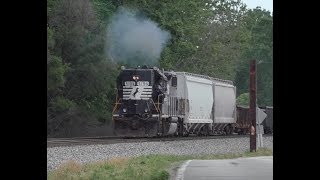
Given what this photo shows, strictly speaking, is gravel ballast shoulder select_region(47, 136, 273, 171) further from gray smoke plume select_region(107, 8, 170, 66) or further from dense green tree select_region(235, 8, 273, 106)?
dense green tree select_region(235, 8, 273, 106)

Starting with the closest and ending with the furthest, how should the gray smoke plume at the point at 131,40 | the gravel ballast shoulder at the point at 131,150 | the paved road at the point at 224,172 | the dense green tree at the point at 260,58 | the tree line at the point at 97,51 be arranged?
the paved road at the point at 224,172, the gravel ballast shoulder at the point at 131,150, the tree line at the point at 97,51, the gray smoke plume at the point at 131,40, the dense green tree at the point at 260,58

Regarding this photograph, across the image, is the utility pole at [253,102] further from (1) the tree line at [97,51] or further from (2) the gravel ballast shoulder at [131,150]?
(1) the tree line at [97,51]

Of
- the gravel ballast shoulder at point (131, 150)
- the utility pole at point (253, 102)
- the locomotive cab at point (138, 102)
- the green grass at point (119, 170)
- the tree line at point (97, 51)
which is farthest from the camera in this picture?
the tree line at point (97, 51)

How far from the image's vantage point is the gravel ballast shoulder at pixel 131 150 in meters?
19.0

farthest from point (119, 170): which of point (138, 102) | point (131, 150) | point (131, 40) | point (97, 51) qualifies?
point (131, 40)

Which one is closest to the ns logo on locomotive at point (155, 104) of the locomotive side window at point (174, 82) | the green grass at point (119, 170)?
the locomotive side window at point (174, 82)

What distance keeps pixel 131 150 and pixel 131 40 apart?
767 inches

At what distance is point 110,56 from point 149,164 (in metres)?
24.8

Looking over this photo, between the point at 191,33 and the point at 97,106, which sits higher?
the point at 191,33

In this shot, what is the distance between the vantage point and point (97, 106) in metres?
43.7

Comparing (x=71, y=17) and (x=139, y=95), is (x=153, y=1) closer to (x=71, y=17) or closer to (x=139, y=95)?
(x=71, y=17)

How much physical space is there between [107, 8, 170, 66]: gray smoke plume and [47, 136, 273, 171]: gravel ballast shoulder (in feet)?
39.5

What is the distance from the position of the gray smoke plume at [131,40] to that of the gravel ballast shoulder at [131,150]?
12.0 meters
